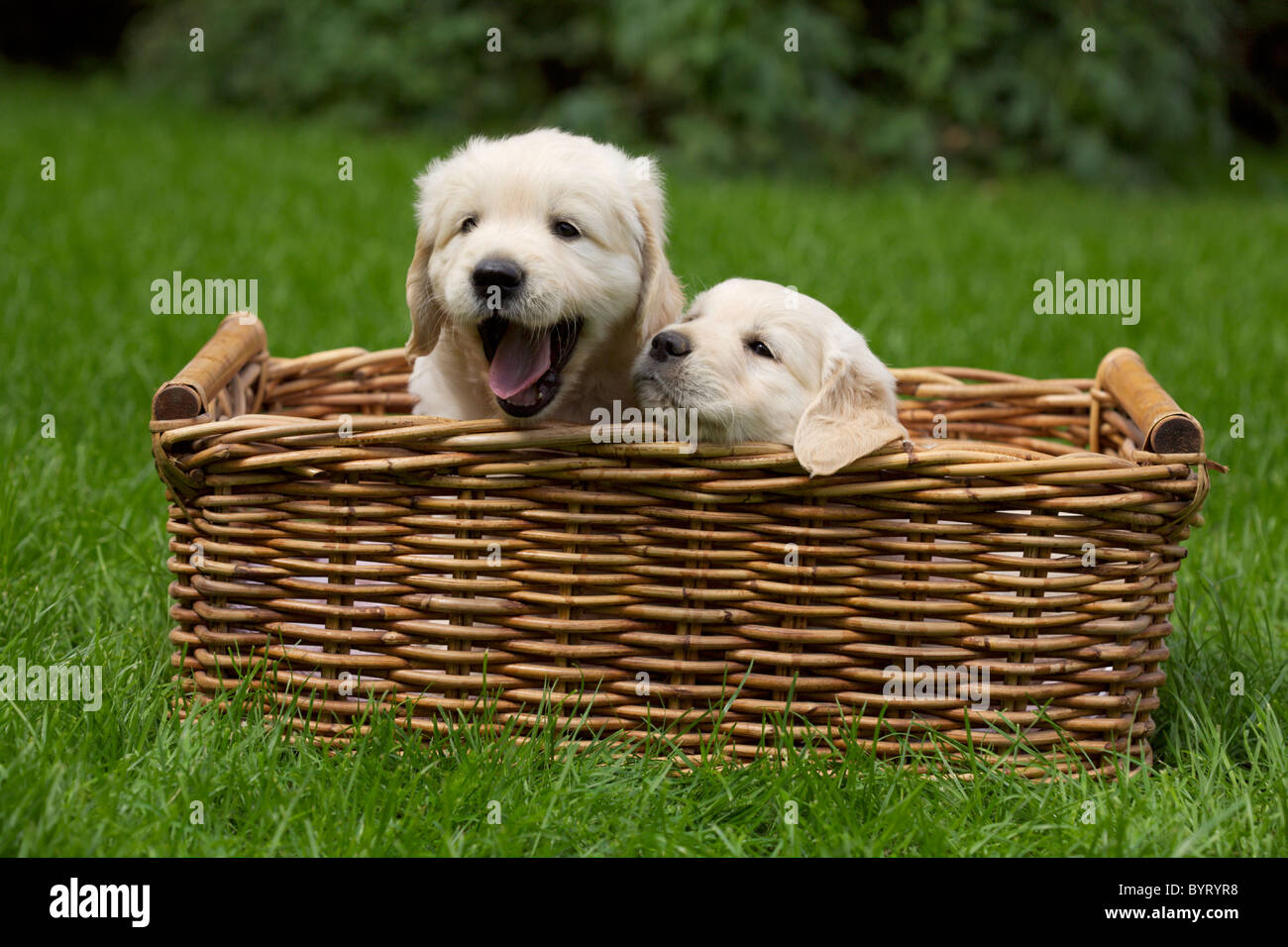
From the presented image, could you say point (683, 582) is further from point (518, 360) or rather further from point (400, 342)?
point (400, 342)

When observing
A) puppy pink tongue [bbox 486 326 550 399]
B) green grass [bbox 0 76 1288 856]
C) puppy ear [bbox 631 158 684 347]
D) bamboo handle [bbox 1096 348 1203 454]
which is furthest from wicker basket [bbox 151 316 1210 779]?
puppy ear [bbox 631 158 684 347]

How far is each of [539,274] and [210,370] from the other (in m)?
0.87

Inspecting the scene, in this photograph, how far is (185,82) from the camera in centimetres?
1309

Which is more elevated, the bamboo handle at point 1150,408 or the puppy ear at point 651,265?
the puppy ear at point 651,265

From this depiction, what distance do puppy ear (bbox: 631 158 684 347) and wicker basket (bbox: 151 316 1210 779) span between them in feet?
1.91

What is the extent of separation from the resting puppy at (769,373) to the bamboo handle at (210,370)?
0.95 m

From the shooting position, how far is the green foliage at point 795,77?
32.7 feet

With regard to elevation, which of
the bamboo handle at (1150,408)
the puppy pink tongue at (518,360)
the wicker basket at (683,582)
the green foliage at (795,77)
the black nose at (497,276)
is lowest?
the wicker basket at (683,582)

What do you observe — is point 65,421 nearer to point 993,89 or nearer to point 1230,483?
point 1230,483

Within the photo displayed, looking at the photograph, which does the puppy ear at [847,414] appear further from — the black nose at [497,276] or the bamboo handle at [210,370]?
the bamboo handle at [210,370]

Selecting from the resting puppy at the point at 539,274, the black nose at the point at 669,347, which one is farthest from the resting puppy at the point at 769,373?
the resting puppy at the point at 539,274

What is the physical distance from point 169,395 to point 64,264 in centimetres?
438

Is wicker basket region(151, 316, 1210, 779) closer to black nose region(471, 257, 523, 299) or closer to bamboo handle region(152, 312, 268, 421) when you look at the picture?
bamboo handle region(152, 312, 268, 421)

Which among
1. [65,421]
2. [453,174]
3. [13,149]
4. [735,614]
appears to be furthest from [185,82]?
[735,614]
